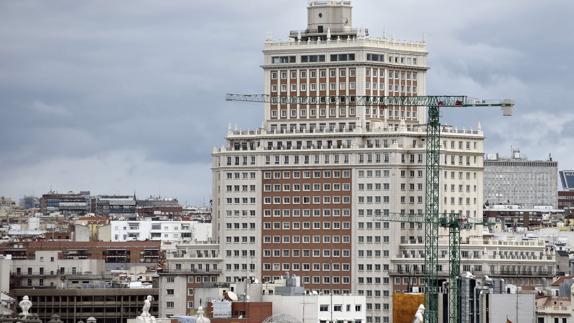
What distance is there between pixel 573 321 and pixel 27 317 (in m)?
65.4

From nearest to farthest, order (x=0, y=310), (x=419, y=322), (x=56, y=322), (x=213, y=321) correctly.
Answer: (x=56, y=322) < (x=419, y=322) < (x=0, y=310) < (x=213, y=321)

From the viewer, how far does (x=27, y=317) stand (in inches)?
5659

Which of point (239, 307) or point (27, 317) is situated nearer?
point (27, 317)

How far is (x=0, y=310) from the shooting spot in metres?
174

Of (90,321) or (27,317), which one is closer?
(27,317)

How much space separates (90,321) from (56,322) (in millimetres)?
27668

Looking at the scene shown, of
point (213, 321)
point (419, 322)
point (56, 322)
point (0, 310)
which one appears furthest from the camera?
point (213, 321)

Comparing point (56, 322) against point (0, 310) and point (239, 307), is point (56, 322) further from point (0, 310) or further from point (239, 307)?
point (239, 307)

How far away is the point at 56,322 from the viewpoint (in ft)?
455

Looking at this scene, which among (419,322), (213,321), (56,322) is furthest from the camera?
(213,321)

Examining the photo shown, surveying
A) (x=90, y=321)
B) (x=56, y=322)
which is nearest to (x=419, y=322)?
(x=90, y=321)

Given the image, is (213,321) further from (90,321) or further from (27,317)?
(27,317)

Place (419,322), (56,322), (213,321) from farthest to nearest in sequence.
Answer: (213,321)
(419,322)
(56,322)

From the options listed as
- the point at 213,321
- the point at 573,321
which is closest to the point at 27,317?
the point at 213,321
